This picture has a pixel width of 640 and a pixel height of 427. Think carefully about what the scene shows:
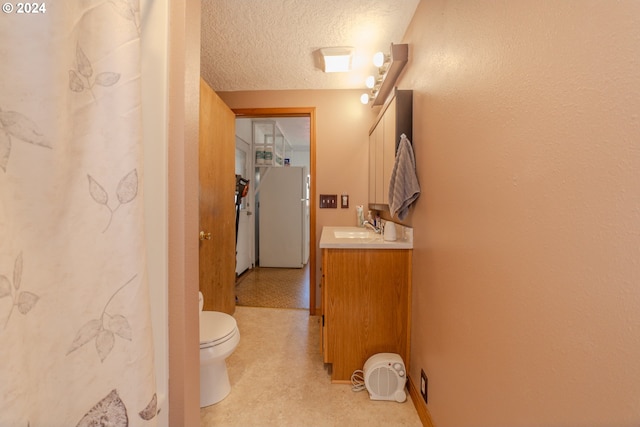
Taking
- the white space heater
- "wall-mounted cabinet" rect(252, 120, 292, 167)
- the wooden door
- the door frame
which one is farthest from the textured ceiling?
the white space heater

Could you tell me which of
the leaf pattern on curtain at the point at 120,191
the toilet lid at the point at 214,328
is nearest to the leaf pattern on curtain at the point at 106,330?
the leaf pattern on curtain at the point at 120,191

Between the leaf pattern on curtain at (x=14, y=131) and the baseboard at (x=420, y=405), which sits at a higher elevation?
the leaf pattern on curtain at (x=14, y=131)

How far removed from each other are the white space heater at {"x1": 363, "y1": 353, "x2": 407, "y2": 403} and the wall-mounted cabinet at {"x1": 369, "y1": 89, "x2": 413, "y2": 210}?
3.21 feet

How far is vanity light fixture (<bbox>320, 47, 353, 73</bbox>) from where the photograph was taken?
180 centimetres

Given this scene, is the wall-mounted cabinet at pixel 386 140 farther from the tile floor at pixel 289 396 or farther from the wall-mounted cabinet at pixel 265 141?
the wall-mounted cabinet at pixel 265 141

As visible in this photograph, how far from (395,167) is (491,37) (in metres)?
0.77

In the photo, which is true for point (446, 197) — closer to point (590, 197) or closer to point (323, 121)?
point (590, 197)

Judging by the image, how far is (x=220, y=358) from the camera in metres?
1.25

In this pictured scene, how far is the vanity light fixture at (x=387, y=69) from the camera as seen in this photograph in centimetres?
159

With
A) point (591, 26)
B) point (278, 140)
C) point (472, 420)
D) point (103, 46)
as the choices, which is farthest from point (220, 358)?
point (278, 140)

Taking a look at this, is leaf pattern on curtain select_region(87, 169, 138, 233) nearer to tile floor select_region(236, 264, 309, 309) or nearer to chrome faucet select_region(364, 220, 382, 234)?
chrome faucet select_region(364, 220, 382, 234)

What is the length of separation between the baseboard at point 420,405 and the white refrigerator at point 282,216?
2856 mm

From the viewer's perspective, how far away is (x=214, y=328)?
1329 mm

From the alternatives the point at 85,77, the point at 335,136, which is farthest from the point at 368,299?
the point at 335,136
